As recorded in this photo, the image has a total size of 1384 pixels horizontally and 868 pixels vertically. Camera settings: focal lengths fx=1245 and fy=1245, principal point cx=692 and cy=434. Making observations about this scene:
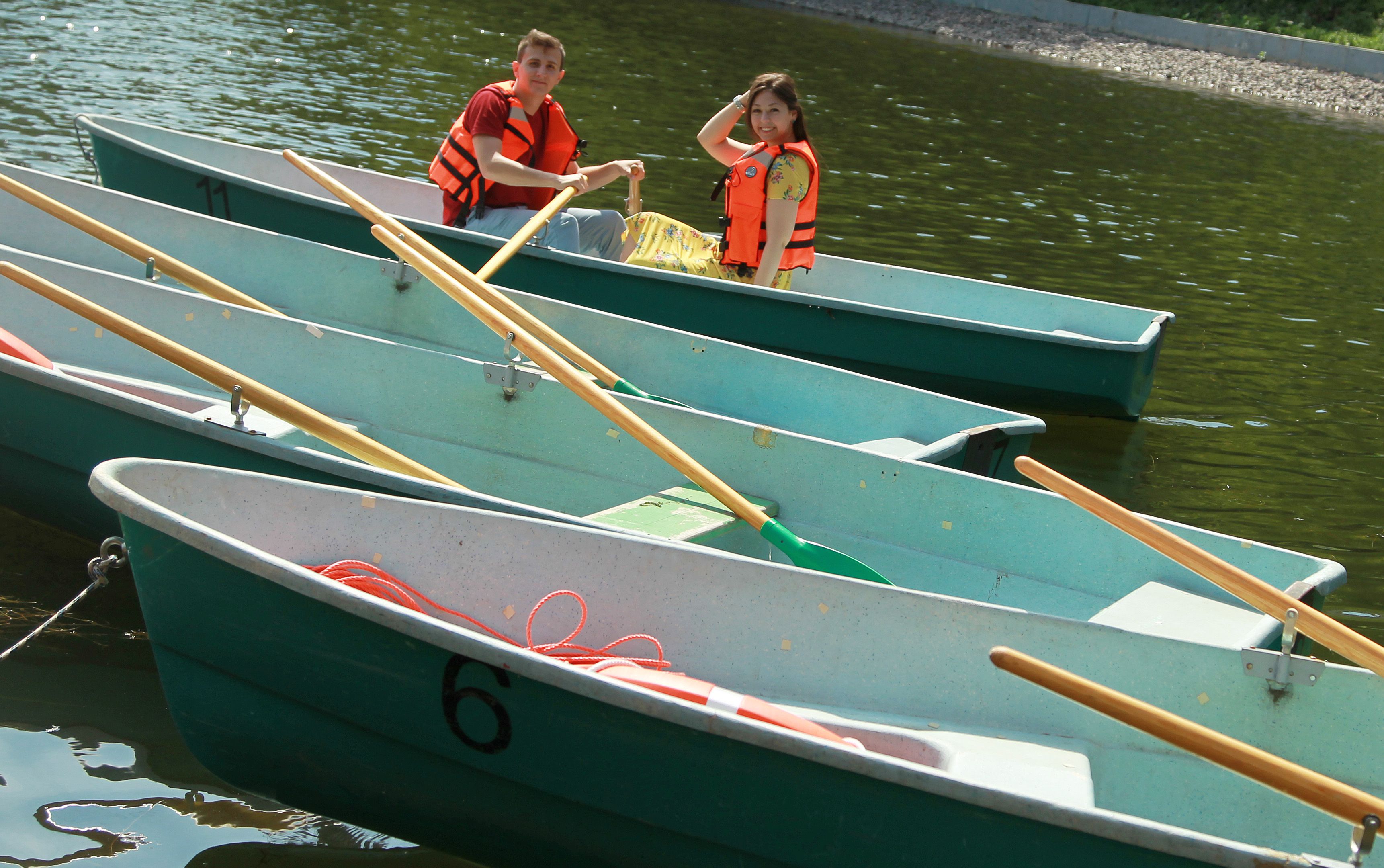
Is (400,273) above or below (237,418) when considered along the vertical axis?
above

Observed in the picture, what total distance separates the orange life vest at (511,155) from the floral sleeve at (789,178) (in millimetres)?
1243

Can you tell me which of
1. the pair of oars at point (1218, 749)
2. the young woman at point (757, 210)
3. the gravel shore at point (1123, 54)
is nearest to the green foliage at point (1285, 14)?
the gravel shore at point (1123, 54)

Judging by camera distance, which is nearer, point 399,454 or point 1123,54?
point 399,454

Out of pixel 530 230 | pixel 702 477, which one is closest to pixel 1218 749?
pixel 702 477

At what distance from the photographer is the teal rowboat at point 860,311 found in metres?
5.59

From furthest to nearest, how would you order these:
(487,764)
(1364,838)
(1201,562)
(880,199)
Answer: (880,199) < (1201,562) < (487,764) < (1364,838)

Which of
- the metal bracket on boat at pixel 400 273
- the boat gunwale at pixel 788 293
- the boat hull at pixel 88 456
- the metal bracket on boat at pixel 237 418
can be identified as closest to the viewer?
the boat hull at pixel 88 456

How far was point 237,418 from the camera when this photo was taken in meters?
3.50

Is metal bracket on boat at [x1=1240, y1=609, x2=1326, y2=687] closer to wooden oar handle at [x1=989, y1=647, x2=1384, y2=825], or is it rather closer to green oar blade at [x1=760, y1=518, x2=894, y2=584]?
wooden oar handle at [x1=989, y1=647, x2=1384, y2=825]

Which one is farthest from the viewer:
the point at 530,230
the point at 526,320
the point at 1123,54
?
the point at 1123,54

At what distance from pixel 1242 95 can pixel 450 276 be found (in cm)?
2214

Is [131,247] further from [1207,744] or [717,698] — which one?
[1207,744]

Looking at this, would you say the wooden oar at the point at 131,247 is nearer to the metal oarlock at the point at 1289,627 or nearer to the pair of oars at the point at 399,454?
the pair of oars at the point at 399,454

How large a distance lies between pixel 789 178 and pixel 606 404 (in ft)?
7.03
